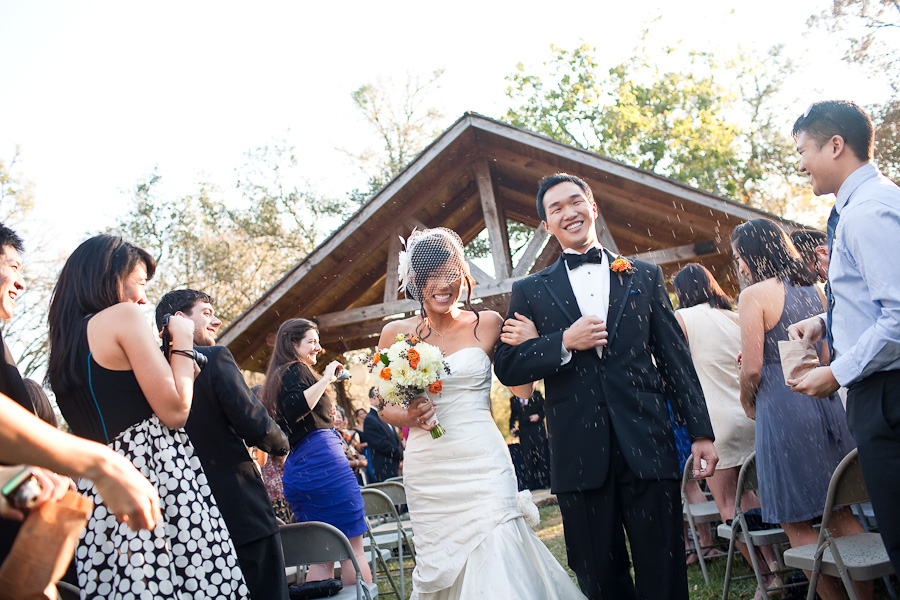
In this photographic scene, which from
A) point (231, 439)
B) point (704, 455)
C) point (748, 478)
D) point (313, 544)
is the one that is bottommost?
point (748, 478)

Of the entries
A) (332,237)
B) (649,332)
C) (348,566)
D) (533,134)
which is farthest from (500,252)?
(649,332)

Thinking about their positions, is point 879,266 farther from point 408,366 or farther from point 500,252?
point 500,252

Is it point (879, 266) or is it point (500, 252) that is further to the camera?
point (500, 252)

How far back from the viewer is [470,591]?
135 inches

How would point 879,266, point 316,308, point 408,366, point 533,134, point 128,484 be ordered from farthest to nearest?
point 316,308 → point 533,134 → point 408,366 → point 879,266 → point 128,484

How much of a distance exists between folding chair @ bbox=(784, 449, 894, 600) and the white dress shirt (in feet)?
4.03

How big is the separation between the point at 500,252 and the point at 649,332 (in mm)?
7215

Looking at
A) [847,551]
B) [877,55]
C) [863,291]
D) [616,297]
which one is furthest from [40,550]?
[877,55]

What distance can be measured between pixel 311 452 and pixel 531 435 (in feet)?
33.0

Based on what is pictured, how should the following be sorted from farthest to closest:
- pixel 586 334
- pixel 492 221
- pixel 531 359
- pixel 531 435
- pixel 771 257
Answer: pixel 531 435 < pixel 492 221 < pixel 771 257 < pixel 531 359 < pixel 586 334

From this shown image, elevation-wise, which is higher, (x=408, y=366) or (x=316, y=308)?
(x=316, y=308)

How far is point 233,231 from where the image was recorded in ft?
89.9

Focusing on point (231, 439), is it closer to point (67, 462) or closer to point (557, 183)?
point (67, 462)

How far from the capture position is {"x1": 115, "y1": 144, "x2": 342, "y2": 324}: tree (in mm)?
26062
